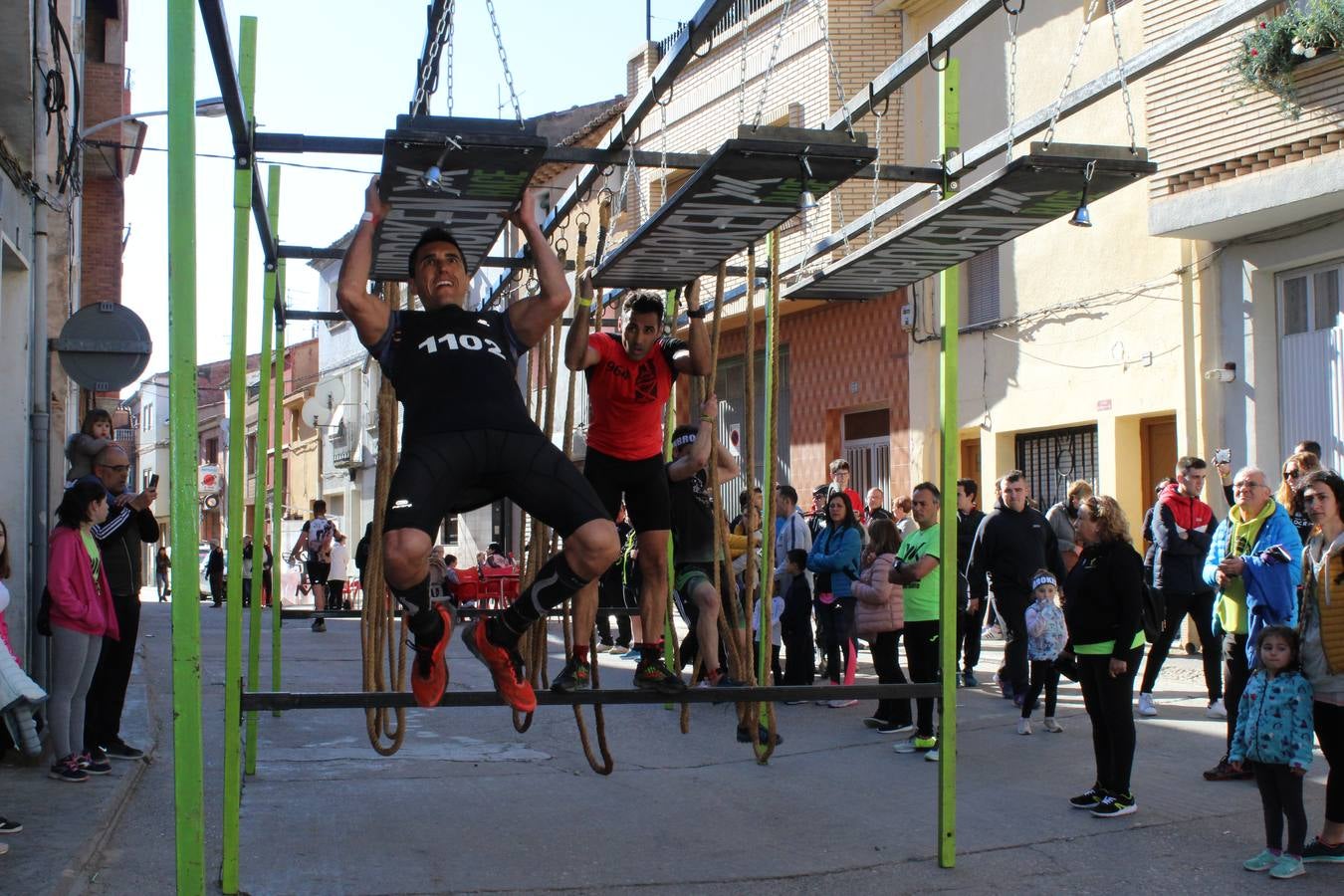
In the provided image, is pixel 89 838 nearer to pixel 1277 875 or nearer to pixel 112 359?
Answer: pixel 112 359

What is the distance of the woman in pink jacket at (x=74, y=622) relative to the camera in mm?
7395

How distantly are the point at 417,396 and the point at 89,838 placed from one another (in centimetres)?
257

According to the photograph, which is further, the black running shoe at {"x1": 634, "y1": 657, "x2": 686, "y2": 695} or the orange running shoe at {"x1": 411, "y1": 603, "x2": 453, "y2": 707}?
the black running shoe at {"x1": 634, "y1": 657, "x2": 686, "y2": 695}

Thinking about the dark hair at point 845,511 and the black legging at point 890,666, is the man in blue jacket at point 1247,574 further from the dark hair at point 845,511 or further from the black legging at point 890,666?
the dark hair at point 845,511

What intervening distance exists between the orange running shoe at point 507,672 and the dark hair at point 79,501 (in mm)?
3256

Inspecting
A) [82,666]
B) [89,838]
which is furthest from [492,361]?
[82,666]

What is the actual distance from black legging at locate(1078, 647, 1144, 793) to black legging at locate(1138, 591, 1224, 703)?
8.22 feet

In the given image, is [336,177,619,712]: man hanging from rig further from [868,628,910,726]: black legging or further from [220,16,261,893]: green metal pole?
[868,628,910,726]: black legging

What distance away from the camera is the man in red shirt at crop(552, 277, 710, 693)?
6602 mm

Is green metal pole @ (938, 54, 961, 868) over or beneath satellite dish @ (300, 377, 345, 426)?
beneath

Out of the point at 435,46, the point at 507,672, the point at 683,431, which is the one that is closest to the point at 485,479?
the point at 507,672

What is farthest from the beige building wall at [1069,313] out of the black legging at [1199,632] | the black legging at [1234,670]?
the black legging at [1234,670]

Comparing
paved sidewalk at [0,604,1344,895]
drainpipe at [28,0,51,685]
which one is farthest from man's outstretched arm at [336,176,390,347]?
drainpipe at [28,0,51,685]

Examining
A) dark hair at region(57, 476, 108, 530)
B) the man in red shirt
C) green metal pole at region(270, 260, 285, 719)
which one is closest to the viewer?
the man in red shirt
